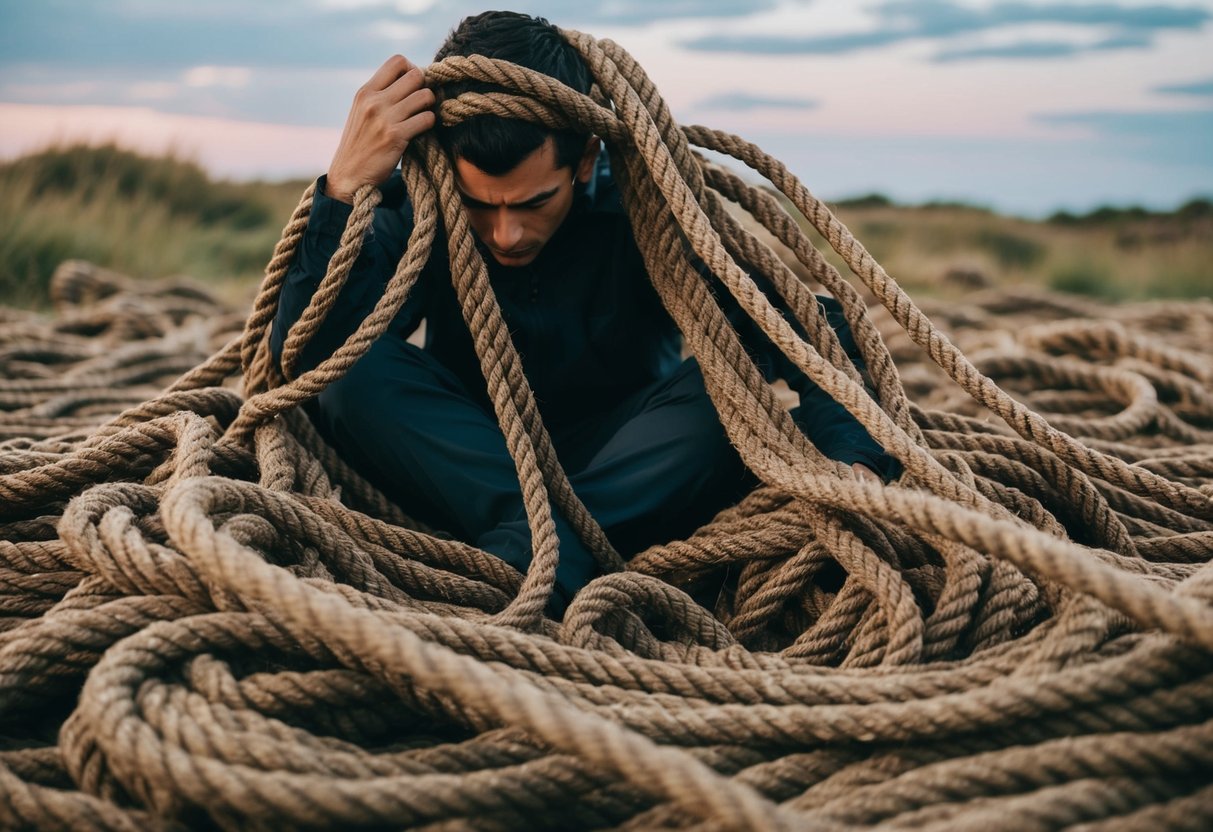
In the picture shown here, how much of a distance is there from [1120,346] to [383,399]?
245cm

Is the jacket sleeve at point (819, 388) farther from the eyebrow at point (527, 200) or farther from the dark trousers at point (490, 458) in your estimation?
the eyebrow at point (527, 200)

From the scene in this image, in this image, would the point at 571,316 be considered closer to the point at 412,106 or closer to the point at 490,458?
the point at 490,458

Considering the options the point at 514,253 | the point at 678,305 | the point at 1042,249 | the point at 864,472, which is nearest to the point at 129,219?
the point at 514,253

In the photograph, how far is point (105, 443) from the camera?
6.05 feet

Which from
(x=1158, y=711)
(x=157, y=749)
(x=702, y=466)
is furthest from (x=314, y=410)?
(x=1158, y=711)

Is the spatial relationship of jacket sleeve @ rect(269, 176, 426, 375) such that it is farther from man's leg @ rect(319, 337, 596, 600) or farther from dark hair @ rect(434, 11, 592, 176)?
dark hair @ rect(434, 11, 592, 176)

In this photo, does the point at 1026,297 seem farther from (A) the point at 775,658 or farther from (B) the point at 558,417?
(A) the point at 775,658

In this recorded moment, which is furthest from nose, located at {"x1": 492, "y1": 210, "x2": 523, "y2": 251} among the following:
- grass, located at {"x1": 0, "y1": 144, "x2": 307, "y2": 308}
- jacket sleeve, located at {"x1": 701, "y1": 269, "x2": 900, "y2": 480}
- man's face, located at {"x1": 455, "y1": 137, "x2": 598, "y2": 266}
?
grass, located at {"x1": 0, "y1": 144, "x2": 307, "y2": 308}

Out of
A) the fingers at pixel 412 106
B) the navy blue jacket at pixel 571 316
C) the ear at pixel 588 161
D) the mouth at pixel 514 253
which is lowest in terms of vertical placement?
the navy blue jacket at pixel 571 316

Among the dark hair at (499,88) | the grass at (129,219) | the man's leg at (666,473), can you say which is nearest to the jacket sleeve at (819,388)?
the man's leg at (666,473)

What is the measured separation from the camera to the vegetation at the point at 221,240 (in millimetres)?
5309

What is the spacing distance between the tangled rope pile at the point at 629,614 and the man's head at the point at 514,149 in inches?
1.7

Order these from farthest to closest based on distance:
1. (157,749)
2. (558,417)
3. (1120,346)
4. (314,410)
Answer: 1. (1120,346)
2. (558,417)
3. (314,410)
4. (157,749)

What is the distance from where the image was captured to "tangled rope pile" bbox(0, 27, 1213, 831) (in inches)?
46.6
